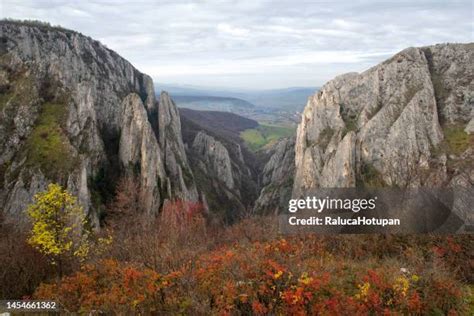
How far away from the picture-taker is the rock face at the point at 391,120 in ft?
363

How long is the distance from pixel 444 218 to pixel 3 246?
25.9m

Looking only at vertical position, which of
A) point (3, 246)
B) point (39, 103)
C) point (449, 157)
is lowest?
point (449, 157)

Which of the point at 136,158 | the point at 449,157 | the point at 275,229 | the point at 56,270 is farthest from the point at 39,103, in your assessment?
the point at 449,157

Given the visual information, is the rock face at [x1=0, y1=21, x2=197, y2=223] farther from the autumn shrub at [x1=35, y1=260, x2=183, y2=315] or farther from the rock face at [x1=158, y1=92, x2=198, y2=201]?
the autumn shrub at [x1=35, y1=260, x2=183, y2=315]

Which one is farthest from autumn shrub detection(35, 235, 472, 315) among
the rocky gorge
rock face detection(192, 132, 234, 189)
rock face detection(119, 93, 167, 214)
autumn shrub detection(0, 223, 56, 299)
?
rock face detection(192, 132, 234, 189)

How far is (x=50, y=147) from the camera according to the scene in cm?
7331

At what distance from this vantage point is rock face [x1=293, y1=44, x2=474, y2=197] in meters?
111

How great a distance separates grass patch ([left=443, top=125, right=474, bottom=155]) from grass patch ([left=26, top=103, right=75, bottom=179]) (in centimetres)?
9513

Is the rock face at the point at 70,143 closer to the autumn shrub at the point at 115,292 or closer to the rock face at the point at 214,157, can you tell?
the rock face at the point at 214,157

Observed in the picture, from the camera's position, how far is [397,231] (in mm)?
22969

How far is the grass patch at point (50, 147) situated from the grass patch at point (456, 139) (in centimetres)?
9513

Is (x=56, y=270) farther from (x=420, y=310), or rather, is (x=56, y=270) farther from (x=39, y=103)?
(x=39, y=103)

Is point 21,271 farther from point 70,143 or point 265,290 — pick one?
point 70,143

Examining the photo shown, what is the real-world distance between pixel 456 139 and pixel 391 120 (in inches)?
709
